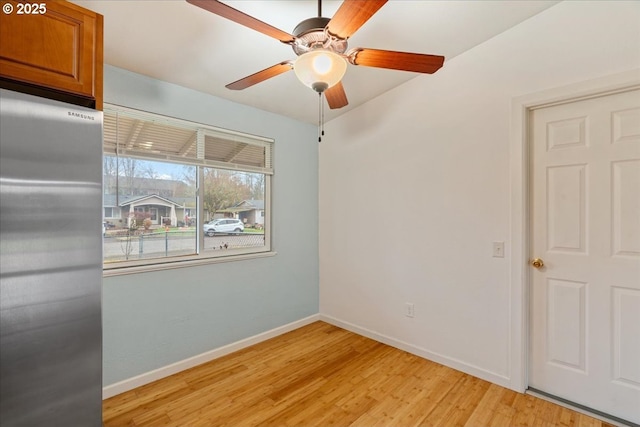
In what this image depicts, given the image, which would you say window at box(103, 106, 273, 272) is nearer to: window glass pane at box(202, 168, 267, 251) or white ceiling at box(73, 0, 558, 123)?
window glass pane at box(202, 168, 267, 251)

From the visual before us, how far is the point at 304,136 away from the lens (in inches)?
137

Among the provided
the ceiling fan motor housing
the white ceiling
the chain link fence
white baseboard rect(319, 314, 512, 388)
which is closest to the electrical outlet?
white baseboard rect(319, 314, 512, 388)

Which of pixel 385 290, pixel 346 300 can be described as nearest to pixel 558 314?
pixel 385 290

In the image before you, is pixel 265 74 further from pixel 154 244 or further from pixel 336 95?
pixel 154 244

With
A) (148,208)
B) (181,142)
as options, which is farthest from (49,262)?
(181,142)

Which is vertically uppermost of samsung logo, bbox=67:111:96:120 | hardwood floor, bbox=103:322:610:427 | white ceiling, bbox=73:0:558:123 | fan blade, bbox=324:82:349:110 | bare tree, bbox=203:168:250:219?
white ceiling, bbox=73:0:558:123

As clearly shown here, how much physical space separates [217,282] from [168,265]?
19.0 inches

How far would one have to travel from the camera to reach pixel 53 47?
1.36m

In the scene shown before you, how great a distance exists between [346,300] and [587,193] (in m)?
2.33

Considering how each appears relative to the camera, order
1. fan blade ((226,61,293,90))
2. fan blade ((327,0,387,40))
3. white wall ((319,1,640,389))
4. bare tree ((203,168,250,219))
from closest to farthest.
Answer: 1. fan blade ((327,0,387,40))
2. fan blade ((226,61,293,90))
3. white wall ((319,1,640,389))
4. bare tree ((203,168,250,219))

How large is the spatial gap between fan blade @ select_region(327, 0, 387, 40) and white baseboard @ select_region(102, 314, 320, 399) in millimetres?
2679

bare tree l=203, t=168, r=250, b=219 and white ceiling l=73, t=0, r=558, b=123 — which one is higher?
white ceiling l=73, t=0, r=558, b=123

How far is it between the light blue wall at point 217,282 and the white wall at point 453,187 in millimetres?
463

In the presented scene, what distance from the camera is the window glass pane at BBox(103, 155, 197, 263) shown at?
2201 millimetres
